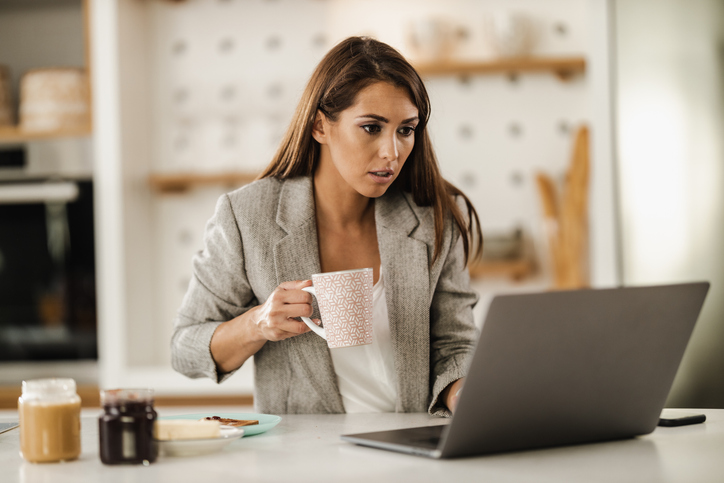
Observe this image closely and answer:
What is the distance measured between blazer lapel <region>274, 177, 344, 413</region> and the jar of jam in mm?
518

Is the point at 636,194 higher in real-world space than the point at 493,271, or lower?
higher

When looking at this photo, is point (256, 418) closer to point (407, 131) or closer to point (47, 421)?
point (47, 421)

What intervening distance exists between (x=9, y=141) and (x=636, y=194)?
229 cm

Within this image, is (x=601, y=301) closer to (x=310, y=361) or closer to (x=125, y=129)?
(x=310, y=361)

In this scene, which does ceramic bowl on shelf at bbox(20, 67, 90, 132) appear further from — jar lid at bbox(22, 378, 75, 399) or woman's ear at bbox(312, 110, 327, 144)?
jar lid at bbox(22, 378, 75, 399)

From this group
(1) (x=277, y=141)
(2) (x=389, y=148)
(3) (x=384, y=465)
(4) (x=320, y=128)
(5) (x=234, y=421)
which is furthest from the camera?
(1) (x=277, y=141)

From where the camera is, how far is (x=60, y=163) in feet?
9.46

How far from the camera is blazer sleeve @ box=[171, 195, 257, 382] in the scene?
1325 mm

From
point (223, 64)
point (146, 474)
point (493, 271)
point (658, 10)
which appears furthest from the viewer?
point (223, 64)

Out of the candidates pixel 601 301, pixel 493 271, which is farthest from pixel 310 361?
pixel 493 271

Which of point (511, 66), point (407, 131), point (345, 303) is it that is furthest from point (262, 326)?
point (511, 66)

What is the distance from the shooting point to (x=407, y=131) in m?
1.32

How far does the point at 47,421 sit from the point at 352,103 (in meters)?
0.70

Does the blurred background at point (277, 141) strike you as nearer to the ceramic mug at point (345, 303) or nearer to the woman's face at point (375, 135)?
the woman's face at point (375, 135)
